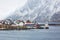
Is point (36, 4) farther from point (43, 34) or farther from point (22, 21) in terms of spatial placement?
point (43, 34)

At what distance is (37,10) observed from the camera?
7.48 ft

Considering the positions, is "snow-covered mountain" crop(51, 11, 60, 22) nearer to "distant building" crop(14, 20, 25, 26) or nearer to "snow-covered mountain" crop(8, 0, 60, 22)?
"snow-covered mountain" crop(8, 0, 60, 22)

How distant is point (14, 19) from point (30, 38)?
1.30ft

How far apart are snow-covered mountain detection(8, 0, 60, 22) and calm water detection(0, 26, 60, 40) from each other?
18 centimetres

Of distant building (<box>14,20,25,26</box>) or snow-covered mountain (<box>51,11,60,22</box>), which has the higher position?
snow-covered mountain (<box>51,11,60,22</box>)

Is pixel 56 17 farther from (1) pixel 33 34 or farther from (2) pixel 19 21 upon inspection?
(2) pixel 19 21

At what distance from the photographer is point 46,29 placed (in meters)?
2.27

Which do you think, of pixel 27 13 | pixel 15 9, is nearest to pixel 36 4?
pixel 27 13

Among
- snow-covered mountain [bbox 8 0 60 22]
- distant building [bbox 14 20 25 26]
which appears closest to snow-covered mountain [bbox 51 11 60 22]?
snow-covered mountain [bbox 8 0 60 22]

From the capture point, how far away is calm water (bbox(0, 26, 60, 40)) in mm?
2197

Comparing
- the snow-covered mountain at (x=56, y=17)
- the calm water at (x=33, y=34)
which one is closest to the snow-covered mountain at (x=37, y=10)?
the snow-covered mountain at (x=56, y=17)

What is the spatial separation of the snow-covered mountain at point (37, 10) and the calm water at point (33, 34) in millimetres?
184

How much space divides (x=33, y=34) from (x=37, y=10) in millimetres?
392

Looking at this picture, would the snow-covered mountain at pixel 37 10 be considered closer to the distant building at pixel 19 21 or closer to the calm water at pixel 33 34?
the distant building at pixel 19 21
